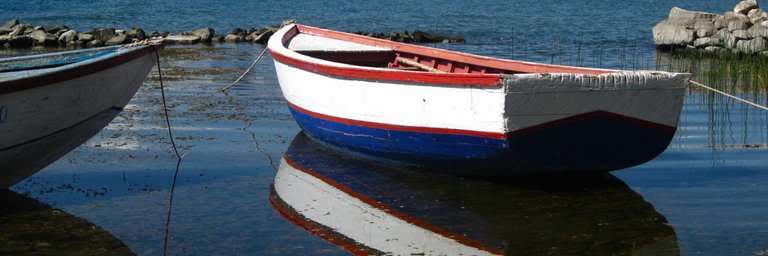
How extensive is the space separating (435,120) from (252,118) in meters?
4.25

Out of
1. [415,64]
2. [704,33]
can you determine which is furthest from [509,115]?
[704,33]

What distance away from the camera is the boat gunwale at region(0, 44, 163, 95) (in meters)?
7.02

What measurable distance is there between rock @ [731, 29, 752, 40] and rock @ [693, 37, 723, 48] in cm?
56

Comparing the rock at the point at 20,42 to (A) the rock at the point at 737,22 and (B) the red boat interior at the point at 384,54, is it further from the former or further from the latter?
(A) the rock at the point at 737,22

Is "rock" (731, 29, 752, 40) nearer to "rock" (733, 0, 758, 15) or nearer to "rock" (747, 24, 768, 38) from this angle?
"rock" (747, 24, 768, 38)

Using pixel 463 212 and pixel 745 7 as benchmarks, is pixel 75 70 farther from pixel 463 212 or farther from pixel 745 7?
pixel 745 7

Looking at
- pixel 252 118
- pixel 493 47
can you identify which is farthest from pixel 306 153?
pixel 493 47

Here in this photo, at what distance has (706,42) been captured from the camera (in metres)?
24.1

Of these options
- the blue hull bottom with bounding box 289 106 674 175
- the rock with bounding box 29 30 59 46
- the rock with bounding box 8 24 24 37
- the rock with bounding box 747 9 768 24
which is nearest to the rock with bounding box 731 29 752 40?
the rock with bounding box 747 9 768 24

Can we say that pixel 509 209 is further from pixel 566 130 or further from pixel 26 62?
pixel 26 62

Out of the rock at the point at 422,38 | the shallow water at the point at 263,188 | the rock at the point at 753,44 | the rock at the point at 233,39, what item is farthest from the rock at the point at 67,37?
the rock at the point at 753,44

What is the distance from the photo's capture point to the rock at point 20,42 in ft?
81.2

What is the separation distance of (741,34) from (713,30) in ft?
6.42

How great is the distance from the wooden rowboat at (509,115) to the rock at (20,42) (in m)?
17.5
